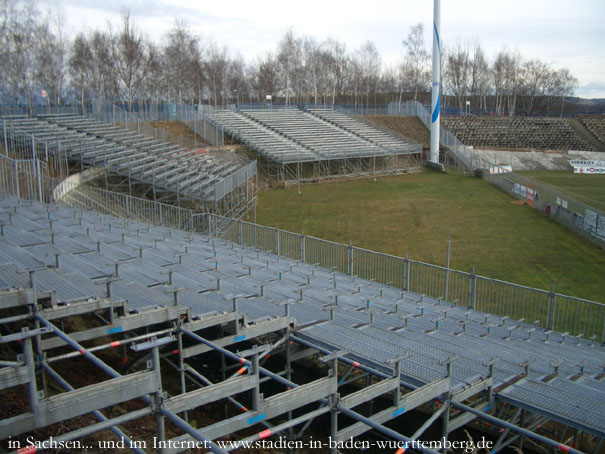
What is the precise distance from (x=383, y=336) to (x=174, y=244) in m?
7.03

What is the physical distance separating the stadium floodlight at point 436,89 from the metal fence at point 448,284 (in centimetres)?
3046

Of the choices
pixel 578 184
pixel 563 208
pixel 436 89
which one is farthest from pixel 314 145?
pixel 563 208

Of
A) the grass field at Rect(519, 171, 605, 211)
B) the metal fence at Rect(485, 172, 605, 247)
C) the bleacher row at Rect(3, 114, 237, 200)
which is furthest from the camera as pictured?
the grass field at Rect(519, 171, 605, 211)

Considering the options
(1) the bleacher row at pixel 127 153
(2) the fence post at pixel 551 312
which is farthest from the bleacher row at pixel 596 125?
(2) the fence post at pixel 551 312

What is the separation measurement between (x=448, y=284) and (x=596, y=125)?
5491 cm

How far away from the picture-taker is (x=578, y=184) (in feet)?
126

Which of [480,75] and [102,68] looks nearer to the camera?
[102,68]

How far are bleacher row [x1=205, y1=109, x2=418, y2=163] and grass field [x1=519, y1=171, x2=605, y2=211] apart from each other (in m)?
11.2

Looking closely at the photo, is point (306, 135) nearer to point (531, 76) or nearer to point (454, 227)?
point (454, 227)

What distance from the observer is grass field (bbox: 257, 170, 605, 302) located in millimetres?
16969

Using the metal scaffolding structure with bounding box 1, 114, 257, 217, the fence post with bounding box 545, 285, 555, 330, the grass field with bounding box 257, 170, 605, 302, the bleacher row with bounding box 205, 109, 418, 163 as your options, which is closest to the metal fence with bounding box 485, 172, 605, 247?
the grass field with bounding box 257, 170, 605, 302

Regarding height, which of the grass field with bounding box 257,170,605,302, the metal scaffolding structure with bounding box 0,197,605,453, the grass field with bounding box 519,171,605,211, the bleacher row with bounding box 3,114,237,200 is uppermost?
the bleacher row with bounding box 3,114,237,200

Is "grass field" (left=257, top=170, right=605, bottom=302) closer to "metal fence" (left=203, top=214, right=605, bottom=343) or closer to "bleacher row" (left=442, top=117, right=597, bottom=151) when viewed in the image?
"metal fence" (left=203, top=214, right=605, bottom=343)

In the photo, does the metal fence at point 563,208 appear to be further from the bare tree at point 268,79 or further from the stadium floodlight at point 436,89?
the bare tree at point 268,79
